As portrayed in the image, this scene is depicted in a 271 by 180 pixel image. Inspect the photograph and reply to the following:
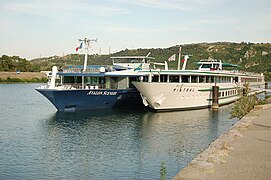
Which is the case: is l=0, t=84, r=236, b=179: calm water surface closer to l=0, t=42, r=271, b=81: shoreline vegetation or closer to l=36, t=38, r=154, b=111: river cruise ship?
l=36, t=38, r=154, b=111: river cruise ship

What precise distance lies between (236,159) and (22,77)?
113 m

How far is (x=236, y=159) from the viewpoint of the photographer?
11.3m

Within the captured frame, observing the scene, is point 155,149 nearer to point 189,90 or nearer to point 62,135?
point 62,135

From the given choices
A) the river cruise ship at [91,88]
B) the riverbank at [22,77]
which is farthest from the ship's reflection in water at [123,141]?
the riverbank at [22,77]

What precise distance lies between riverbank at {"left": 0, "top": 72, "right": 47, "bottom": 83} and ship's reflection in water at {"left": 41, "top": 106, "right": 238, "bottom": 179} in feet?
276

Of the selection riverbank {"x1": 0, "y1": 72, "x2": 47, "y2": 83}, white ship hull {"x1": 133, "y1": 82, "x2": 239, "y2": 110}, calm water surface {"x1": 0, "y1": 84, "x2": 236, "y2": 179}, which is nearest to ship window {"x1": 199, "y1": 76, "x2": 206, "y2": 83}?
white ship hull {"x1": 133, "y1": 82, "x2": 239, "y2": 110}

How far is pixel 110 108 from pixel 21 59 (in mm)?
97570

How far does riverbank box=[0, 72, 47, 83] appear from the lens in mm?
112875

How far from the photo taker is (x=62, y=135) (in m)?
24.6

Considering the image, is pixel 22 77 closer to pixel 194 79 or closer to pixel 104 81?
pixel 104 81

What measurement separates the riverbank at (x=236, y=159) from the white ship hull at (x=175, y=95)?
17974 millimetres

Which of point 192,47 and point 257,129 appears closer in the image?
point 257,129

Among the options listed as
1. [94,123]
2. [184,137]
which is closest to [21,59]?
[94,123]

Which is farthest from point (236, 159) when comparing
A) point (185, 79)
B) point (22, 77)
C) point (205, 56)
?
point (205, 56)
